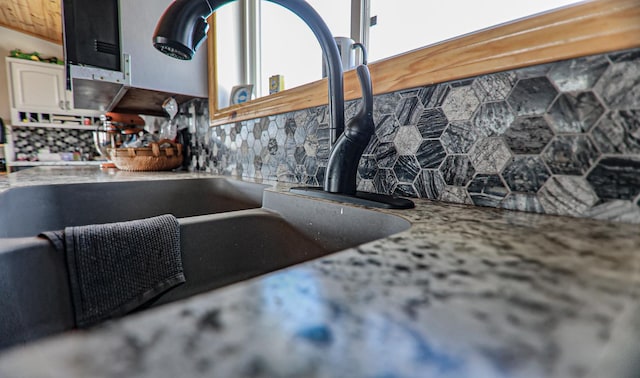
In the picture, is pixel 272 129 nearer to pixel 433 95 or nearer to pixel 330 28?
pixel 330 28

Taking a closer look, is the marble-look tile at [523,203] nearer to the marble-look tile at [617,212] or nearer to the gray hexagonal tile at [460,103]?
the marble-look tile at [617,212]

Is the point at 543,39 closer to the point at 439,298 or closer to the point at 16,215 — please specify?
the point at 439,298

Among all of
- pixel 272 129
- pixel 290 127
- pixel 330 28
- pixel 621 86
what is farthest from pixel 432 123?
pixel 330 28

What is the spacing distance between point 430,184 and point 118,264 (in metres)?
0.58

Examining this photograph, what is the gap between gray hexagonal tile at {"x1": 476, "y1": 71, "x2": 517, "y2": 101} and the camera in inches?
19.2

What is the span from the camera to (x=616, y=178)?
15.4 inches

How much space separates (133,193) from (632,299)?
3.88 feet

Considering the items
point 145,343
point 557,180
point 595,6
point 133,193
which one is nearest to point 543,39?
point 595,6

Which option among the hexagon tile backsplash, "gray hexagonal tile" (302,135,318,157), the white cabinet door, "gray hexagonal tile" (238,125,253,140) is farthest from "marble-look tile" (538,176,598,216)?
the white cabinet door

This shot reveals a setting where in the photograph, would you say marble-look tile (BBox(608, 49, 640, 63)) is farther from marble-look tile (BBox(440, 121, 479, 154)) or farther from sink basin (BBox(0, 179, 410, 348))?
sink basin (BBox(0, 179, 410, 348))

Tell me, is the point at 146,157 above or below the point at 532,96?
below

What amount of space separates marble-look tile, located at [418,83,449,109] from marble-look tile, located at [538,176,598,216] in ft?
0.78

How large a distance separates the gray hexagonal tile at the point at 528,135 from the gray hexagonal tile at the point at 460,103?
0.08m

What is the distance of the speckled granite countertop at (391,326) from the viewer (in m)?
0.12
